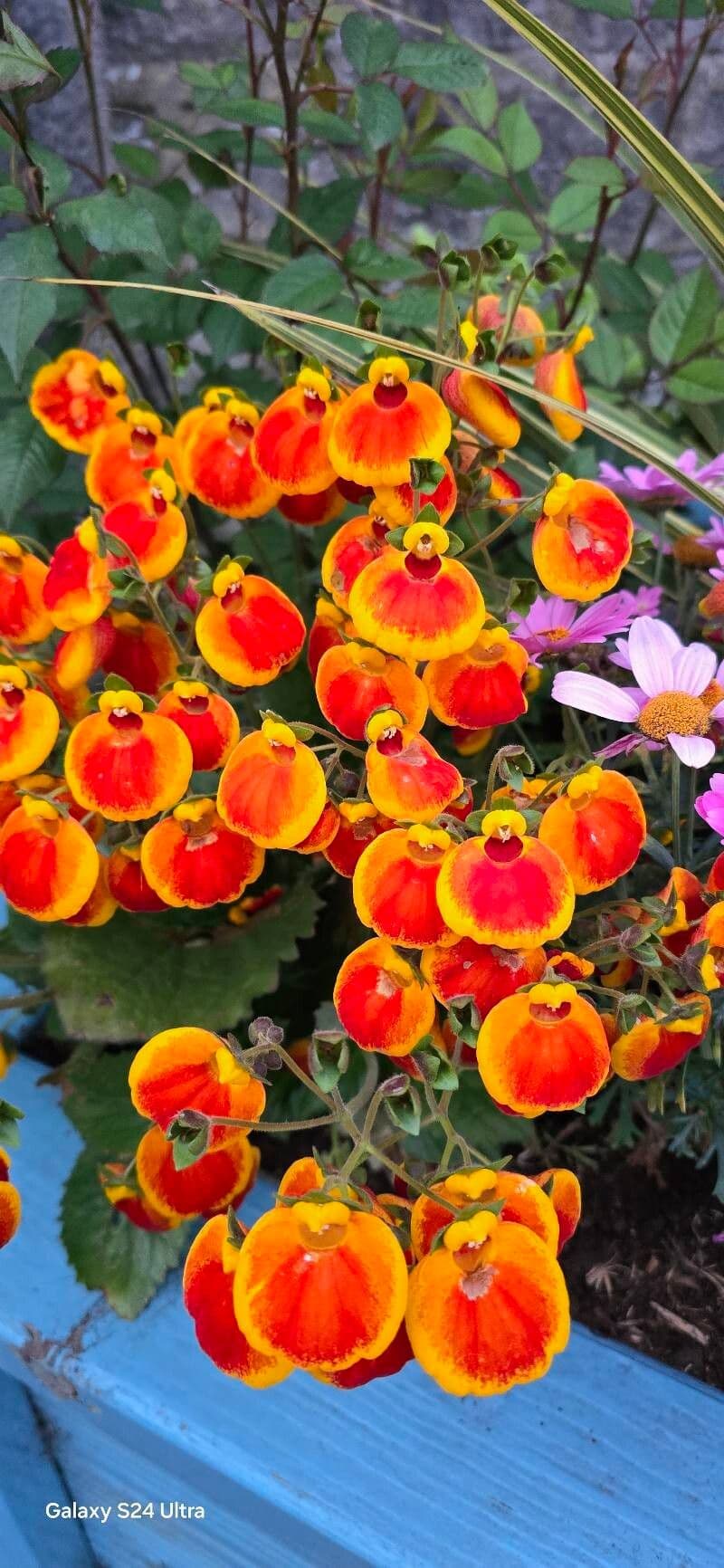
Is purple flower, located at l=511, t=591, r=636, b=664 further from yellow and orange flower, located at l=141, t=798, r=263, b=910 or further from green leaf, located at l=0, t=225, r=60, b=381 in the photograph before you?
green leaf, located at l=0, t=225, r=60, b=381

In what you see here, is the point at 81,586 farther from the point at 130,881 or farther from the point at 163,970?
the point at 163,970

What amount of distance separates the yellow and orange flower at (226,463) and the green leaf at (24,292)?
0.33 feet

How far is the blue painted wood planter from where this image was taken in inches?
20.7

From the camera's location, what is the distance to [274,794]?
1.40 ft

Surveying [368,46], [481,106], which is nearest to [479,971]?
[368,46]

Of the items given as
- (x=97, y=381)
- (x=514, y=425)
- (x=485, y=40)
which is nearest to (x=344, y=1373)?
(x=514, y=425)

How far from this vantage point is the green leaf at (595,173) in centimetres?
74

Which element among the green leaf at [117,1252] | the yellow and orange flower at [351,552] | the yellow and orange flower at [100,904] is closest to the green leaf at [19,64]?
the yellow and orange flower at [351,552]

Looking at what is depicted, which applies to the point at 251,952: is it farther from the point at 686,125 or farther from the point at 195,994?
the point at 686,125

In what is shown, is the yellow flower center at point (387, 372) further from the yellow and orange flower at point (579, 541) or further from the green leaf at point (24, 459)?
the green leaf at point (24, 459)

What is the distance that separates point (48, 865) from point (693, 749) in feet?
0.88

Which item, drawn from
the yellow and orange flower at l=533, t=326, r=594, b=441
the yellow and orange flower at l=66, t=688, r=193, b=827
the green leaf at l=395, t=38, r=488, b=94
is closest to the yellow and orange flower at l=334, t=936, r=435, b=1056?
the yellow and orange flower at l=66, t=688, r=193, b=827

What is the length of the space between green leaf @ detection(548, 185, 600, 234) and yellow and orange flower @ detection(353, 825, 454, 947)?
2.09 ft

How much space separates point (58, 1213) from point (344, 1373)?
0.34 metres
